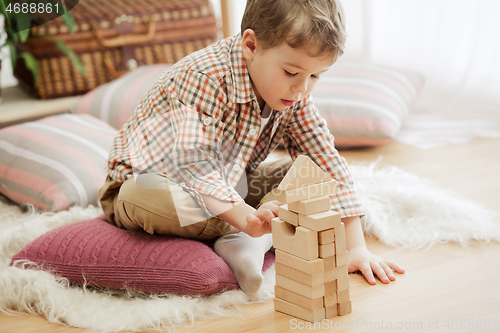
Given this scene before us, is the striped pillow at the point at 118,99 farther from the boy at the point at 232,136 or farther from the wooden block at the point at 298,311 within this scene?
the wooden block at the point at 298,311

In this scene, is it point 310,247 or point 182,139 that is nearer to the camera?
point 310,247

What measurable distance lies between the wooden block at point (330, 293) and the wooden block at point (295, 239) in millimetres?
58

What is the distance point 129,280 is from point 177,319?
13 cm

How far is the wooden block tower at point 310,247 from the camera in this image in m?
0.71

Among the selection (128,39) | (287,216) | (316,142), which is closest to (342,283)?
(287,216)

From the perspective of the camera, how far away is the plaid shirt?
2.96 feet

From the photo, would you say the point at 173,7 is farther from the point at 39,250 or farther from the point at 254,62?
the point at 39,250

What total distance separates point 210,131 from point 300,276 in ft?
1.08

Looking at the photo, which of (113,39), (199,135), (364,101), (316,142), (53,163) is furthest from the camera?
(113,39)

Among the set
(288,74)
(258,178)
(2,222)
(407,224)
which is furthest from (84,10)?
(407,224)

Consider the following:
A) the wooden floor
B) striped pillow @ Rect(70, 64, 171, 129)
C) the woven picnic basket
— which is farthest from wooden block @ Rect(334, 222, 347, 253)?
the woven picnic basket

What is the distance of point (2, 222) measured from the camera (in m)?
1.17

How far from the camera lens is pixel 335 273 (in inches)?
29.1

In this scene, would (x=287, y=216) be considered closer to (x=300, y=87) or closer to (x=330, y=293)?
(x=330, y=293)
